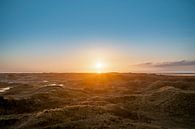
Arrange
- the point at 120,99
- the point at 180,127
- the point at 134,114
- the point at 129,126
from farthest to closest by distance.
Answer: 1. the point at 120,99
2. the point at 134,114
3. the point at 180,127
4. the point at 129,126

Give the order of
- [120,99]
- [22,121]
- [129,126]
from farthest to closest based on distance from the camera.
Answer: [120,99] → [22,121] → [129,126]

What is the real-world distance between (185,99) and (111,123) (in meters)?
13.6

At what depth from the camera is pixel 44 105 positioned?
109 ft

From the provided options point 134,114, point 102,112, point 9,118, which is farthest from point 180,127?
point 9,118

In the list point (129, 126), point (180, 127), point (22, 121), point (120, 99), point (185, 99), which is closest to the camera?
point (129, 126)

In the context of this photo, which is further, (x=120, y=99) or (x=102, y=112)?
(x=120, y=99)

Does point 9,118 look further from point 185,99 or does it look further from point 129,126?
point 185,99

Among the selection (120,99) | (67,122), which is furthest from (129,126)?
(120,99)

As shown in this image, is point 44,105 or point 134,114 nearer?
point 134,114

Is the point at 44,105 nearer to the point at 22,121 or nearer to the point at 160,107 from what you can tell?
the point at 22,121

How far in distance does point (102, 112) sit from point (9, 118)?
8564mm

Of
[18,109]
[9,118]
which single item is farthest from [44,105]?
[9,118]

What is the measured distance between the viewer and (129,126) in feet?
62.2

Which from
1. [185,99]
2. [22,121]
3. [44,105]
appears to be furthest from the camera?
[44,105]
